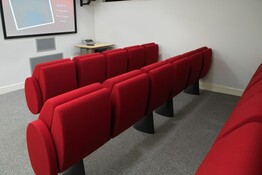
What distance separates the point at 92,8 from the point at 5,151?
13.5ft

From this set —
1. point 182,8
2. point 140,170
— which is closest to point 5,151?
point 140,170

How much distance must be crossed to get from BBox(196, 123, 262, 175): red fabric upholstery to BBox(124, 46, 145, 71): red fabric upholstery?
266 cm

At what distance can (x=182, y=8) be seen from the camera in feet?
13.2

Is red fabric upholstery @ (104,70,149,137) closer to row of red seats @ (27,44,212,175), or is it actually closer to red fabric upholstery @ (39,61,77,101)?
row of red seats @ (27,44,212,175)

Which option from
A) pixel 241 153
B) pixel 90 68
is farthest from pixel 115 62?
pixel 241 153

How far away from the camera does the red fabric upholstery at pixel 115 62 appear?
3.10m

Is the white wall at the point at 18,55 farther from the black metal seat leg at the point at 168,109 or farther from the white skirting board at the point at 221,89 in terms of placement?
the white skirting board at the point at 221,89

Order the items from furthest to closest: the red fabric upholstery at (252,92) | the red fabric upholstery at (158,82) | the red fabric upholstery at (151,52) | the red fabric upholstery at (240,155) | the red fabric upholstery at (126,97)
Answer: the red fabric upholstery at (151,52) → the red fabric upholstery at (158,82) → the red fabric upholstery at (126,97) → the red fabric upholstery at (252,92) → the red fabric upholstery at (240,155)

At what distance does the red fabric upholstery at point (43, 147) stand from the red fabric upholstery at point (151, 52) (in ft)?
9.53

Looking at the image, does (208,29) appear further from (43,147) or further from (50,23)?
(43,147)

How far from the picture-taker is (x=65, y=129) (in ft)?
4.25

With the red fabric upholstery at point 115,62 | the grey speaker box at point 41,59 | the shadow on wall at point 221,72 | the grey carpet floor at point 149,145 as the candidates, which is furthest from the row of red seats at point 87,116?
the grey speaker box at point 41,59

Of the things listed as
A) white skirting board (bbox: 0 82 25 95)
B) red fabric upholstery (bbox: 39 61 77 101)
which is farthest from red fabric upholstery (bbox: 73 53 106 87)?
white skirting board (bbox: 0 82 25 95)

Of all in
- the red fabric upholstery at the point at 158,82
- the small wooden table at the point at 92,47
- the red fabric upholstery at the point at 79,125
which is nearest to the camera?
the red fabric upholstery at the point at 79,125
